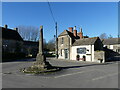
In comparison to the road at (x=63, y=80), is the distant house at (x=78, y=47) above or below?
above

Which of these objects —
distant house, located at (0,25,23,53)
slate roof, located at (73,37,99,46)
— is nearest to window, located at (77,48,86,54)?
slate roof, located at (73,37,99,46)

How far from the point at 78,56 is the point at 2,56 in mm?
18691

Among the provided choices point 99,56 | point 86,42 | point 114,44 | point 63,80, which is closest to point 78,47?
point 86,42

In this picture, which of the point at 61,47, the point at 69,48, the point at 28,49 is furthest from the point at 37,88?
the point at 28,49

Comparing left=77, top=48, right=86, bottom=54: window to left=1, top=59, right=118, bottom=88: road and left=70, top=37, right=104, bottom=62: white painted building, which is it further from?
left=1, top=59, right=118, bottom=88: road

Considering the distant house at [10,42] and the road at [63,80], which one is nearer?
the road at [63,80]

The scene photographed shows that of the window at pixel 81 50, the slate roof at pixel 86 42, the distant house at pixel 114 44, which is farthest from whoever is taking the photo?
the distant house at pixel 114 44

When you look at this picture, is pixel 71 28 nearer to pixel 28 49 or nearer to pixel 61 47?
pixel 61 47

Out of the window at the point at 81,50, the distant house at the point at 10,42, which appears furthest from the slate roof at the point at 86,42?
the distant house at the point at 10,42

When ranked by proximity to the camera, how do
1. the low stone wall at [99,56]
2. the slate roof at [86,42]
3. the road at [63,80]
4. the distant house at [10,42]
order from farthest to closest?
the distant house at [10,42] < the slate roof at [86,42] < the low stone wall at [99,56] < the road at [63,80]

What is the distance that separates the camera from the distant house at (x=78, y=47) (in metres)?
22.9

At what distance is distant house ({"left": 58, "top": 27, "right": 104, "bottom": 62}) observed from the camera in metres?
22.9

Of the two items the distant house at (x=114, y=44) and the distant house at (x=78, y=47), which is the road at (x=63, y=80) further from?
the distant house at (x=114, y=44)

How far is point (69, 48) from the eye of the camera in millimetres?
27391
